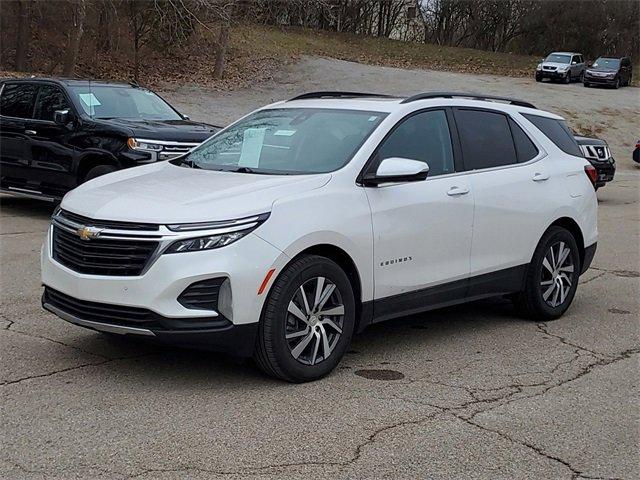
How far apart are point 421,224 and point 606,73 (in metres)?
41.4

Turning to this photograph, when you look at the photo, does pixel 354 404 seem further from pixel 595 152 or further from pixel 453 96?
pixel 595 152

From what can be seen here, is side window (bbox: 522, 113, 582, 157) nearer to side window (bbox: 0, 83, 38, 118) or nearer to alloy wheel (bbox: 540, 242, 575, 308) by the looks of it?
alloy wheel (bbox: 540, 242, 575, 308)

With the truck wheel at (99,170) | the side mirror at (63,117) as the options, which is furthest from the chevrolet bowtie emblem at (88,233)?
the side mirror at (63,117)

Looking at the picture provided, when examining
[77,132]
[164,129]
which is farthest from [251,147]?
[77,132]

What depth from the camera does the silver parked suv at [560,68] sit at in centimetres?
4500

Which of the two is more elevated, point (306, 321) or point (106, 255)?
point (106, 255)

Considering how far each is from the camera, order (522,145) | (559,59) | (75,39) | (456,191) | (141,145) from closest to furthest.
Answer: (456,191)
(522,145)
(141,145)
(75,39)
(559,59)

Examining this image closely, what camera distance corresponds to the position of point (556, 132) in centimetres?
771

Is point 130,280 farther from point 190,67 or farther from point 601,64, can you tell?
point 601,64

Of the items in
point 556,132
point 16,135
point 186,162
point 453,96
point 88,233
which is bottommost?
→ point 16,135

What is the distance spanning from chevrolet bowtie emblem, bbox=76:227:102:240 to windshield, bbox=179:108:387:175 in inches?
49.4

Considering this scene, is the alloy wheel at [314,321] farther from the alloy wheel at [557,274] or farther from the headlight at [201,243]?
the alloy wheel at [557,274]

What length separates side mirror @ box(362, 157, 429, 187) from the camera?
5719 mm

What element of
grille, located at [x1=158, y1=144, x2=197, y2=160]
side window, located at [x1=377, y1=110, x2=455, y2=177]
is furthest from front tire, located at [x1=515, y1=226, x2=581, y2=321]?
grille, located at [x1=158, y1=144, x2=197, y2=160]
